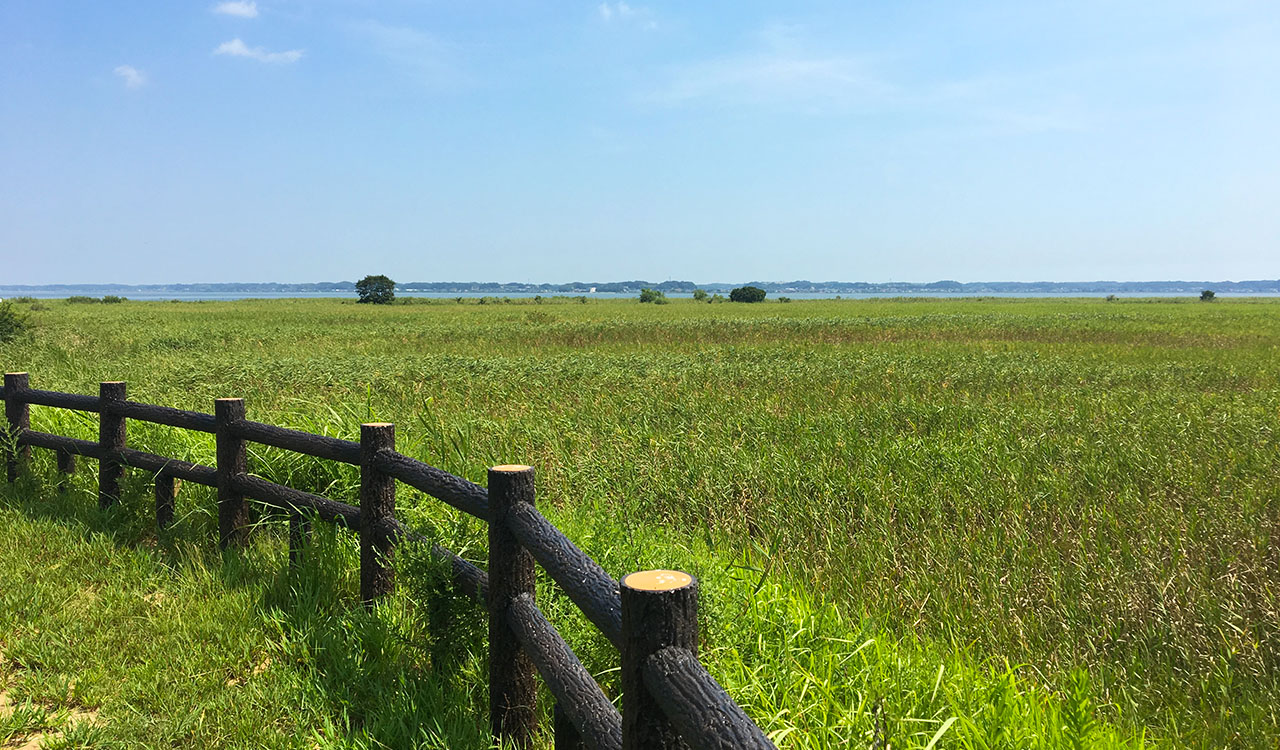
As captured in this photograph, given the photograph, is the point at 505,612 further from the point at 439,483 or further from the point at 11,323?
the point at 11,323

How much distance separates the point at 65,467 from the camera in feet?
26.7

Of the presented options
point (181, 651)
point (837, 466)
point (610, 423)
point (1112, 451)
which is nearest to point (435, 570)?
point (181, 651)

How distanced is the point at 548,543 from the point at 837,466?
6269 millimetres

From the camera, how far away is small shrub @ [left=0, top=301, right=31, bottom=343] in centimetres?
2406

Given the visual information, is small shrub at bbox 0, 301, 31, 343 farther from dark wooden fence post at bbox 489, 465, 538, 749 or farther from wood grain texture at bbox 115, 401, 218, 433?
dark wooden fence post at bbox 489, 465, 538, 749

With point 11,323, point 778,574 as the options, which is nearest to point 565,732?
point 778,574

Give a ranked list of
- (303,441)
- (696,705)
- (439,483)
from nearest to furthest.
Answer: (696,705) → (439,483) → (303,441)

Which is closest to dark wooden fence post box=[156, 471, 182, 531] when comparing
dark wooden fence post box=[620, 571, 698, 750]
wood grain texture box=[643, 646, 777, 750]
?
dark wooden fence post box=[620, 571, 698, 750]

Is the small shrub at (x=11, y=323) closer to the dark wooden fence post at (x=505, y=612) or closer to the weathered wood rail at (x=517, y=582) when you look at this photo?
the weathered wood rail at (x=517, y=582)

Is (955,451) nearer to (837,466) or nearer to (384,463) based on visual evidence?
(837,466)

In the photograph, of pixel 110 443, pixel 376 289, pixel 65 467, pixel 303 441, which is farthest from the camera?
pixel 376 289

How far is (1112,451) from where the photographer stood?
9.38 m

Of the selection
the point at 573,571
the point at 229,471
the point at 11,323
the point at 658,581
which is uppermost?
the point at 11,323

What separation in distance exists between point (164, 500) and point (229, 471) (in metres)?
1.24
